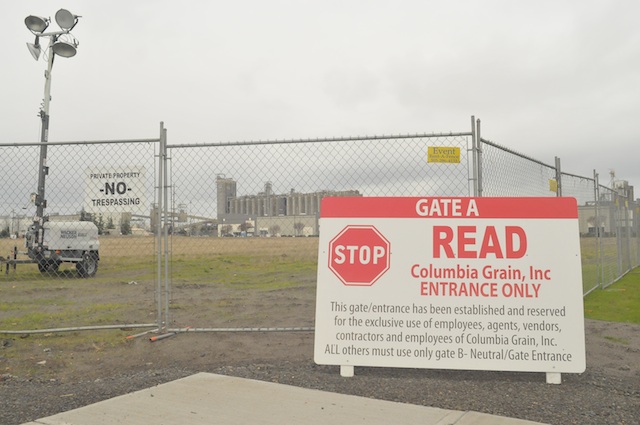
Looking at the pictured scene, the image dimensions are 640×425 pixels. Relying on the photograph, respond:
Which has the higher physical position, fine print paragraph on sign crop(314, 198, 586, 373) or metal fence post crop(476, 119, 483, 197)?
metal fence post crop(476, 119, 483, 197)

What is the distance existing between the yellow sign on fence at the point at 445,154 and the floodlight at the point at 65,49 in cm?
1262

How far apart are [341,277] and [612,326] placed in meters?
4.64

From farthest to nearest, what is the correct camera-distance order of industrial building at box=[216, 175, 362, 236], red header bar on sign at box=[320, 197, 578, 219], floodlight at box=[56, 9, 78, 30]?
floodlight at box=[56, 9, 78, 30] → industrial building at box=[216, 175, 362, 236] → red header bar on sign at box=[320, 197, 578, 219]

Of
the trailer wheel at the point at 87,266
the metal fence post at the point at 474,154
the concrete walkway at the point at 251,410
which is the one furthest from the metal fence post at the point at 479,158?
the trailer wheel at the point at 87,266

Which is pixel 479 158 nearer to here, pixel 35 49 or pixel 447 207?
pixel 447 207

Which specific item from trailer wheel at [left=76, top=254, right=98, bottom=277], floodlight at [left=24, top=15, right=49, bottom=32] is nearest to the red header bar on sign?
trailer wheel at [left=76, top=254, right=98, bottom=277]

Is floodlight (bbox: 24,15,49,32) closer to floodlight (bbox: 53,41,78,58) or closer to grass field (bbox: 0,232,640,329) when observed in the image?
floodlight (bbox: 53,41,78,58)

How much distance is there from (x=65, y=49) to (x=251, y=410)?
45.1 ft

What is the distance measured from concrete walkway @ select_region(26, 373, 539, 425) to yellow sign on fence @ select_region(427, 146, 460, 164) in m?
2.49

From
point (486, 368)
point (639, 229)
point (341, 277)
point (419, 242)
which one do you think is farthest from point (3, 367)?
point (639, 229)

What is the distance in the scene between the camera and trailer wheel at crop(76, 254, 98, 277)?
46.0ft

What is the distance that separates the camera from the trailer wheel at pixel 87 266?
1401cm

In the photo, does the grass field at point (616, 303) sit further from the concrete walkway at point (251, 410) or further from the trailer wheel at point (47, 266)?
the trailer wheel at point (47, 266)

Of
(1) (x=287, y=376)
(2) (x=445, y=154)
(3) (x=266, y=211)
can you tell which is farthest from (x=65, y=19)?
(1) (x=287, y=376)
